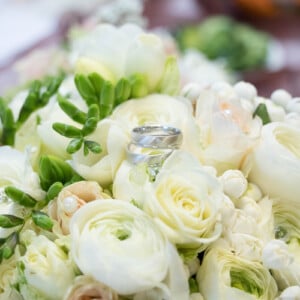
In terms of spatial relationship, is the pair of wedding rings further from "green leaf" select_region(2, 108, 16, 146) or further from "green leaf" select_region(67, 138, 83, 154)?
"green leaf" select_region(2, 108, 16, 146)

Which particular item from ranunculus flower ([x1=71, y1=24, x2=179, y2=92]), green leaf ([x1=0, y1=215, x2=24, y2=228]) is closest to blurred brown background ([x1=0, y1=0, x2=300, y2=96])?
ranunculus flower ([x1=71, y1=24, x2=179, y2=92])

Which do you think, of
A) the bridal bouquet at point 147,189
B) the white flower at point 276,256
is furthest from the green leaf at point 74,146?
the white flower at point 276,256

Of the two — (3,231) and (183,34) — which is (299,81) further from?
(3,231)

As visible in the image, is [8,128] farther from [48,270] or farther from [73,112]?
[48,270]

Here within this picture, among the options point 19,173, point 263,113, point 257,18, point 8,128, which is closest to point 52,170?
point 19,173

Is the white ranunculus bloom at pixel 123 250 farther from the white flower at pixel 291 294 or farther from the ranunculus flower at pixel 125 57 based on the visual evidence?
the ranunculus flower at pixel 125 57
